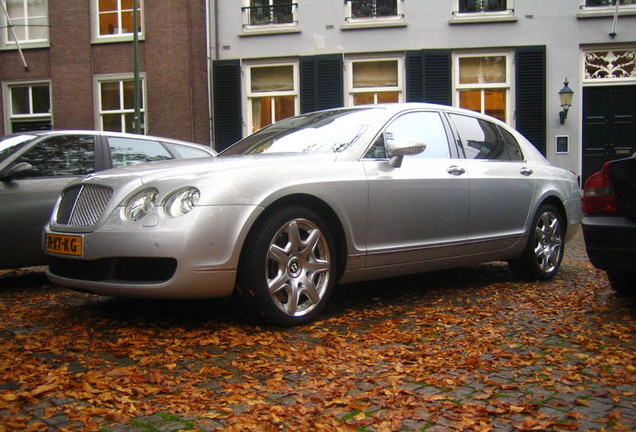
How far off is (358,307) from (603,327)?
5.50ft

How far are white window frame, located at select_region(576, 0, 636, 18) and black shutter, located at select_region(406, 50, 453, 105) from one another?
3498 millimetres

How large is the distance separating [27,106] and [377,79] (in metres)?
10.3

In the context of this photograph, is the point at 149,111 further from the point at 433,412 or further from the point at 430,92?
the point at 433,412

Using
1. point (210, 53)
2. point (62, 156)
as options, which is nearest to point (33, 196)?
point (62, 156)

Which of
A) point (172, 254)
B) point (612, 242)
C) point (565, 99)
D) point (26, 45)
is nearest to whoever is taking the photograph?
point (172, 254)

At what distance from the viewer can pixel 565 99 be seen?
16.0 meters

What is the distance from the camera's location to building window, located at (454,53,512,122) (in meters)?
16.6

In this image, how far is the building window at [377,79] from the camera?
17.0 meters

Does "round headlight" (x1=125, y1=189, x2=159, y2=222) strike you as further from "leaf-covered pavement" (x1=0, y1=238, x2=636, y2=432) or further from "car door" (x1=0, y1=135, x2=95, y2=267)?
"car door" (x1=0, y1=135, x2=95, y2=267)

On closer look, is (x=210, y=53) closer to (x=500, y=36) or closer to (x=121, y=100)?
(x=121, y=100)

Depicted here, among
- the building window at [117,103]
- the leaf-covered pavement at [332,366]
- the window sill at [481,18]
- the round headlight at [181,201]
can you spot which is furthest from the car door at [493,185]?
the building window at [117,103]

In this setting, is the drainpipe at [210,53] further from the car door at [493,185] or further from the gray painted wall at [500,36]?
the car door at [493,185]

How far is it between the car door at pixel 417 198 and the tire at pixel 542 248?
1.01m

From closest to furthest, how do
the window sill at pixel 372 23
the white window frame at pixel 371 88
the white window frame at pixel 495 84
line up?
the white window frame at pixel 495 84 → the window sill at pixel 372 23 → the white window frame at pixel 371 88
